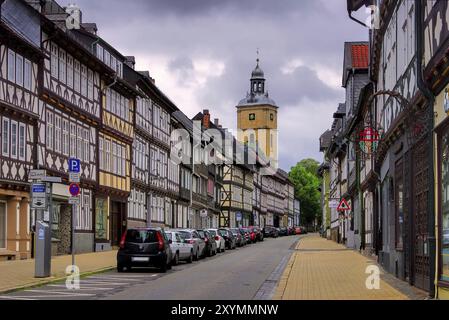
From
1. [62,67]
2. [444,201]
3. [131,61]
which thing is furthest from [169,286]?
[131,61]

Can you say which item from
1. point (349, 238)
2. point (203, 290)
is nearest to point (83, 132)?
point (349, 238)

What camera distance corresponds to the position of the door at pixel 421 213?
53.4ft

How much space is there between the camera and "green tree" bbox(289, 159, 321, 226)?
150m

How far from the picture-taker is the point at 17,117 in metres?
30.9

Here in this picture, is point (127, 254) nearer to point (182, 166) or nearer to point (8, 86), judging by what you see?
point (8, 86)

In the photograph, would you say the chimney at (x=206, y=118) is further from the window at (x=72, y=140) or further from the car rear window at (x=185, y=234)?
the car rear window at (x=185, y=234)

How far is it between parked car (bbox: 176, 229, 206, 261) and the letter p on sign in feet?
29.8

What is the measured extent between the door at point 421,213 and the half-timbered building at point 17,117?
16.8 metres

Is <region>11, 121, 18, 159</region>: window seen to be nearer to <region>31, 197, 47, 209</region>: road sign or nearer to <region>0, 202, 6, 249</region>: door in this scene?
<region>0, 202, 6, 249</region>: door

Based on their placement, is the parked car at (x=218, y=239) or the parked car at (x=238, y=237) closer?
the parked car at (x=218, y=239)

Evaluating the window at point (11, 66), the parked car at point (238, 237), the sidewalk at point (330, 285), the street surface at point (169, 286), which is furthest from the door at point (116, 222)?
the sidewalk at point (330, 285)

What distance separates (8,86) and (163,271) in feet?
32.6

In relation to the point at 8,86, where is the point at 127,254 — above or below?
below

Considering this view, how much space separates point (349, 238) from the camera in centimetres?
4869
